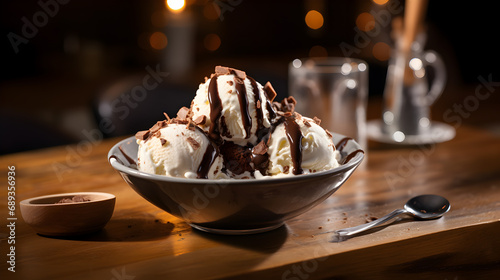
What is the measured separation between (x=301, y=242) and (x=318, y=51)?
10.8ft

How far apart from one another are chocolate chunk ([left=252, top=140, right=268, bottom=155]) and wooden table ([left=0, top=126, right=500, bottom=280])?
0.12 metres

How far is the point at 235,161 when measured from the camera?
0.85 m

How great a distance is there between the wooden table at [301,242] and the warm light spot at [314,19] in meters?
2.96

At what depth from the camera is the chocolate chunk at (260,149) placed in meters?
0.84

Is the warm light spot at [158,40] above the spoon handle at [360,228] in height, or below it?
above

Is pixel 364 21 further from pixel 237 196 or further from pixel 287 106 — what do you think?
pixel 237 196

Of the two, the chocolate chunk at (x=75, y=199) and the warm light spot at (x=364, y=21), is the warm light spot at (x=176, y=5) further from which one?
the chocolate chunk at (x=75, y=199)

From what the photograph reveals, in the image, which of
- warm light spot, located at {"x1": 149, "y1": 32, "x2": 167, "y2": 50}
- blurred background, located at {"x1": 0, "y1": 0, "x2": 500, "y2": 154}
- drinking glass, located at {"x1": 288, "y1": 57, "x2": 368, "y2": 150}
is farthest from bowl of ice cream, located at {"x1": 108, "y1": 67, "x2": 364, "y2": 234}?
warm light spot, located at {"x1": 149, "y1": 32, "x2": 167, "y2": 50}

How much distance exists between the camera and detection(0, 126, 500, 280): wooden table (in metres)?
0.72

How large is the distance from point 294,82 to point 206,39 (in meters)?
2.57

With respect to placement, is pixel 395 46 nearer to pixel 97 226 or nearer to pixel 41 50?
pixel 97 226

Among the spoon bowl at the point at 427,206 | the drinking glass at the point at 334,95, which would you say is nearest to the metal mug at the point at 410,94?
the drinking glass at the point at 334,95

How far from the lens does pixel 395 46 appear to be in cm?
147

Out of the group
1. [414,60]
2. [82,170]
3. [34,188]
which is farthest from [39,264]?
[414,60]
